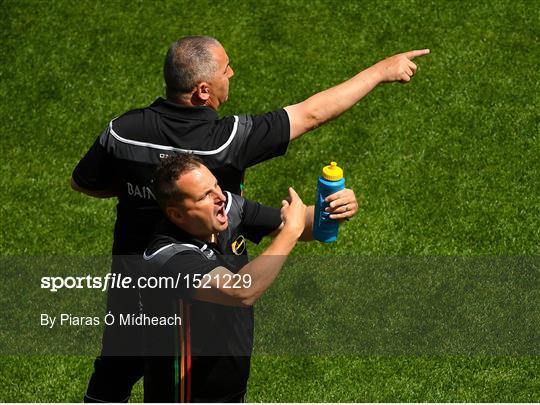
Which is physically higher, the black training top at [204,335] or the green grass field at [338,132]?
the black training top at [204,335]

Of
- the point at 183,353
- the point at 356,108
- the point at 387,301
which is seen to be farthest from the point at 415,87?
the point at 183,353

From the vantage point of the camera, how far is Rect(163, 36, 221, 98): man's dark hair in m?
5.76

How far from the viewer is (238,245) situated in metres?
5.66

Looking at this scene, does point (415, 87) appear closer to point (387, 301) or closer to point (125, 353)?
point (387, 301)

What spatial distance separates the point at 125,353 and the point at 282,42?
444 centimetres

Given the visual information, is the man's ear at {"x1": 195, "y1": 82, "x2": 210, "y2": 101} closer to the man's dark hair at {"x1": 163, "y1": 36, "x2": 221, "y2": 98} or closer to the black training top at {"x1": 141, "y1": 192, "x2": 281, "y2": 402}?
the man's dark hair at {"x1": 163, "y1": 36, "x2": 221, "y2": 98}

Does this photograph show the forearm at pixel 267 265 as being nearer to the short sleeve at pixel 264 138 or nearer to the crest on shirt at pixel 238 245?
the crest on shirt at pixel 238 245

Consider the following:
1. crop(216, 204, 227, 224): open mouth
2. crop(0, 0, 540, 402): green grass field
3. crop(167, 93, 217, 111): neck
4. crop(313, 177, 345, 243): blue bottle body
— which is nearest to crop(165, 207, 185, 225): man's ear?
crop(216, 204, 227, 224): open mouth

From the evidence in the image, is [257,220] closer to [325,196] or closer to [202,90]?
[325,196]

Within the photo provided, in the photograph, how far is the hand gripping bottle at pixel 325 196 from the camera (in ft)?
17.4

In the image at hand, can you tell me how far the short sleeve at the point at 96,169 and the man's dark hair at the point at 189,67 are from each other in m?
0.49

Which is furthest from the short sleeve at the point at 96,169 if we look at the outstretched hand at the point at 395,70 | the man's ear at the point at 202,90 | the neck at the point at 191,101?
the outstretched hand at the point at 395,70

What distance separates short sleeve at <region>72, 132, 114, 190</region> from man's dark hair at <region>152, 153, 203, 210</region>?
709 millimetres

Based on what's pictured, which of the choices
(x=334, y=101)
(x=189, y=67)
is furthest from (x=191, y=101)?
(x=334, y=101)
